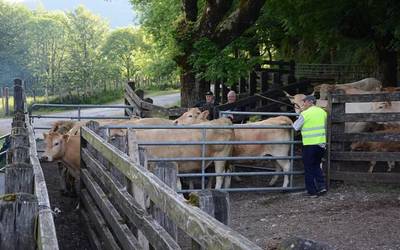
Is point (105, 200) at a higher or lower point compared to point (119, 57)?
lower

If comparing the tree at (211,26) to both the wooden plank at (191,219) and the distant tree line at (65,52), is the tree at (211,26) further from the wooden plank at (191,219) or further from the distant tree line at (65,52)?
the distant tree line at (65,52)

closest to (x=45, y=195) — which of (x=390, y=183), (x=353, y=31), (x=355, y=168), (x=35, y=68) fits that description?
(x=390, y=183)

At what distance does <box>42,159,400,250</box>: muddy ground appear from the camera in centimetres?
700

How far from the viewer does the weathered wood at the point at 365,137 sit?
9.59 meters

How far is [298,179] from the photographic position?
11.1 meters

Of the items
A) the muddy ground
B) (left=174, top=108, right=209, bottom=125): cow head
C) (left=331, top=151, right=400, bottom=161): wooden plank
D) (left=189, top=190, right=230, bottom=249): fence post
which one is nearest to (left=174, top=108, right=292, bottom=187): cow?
the muddy ground

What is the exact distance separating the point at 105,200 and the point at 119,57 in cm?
6148

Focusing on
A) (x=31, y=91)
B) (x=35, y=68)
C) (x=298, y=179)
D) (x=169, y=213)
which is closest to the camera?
(x=169, y=213)

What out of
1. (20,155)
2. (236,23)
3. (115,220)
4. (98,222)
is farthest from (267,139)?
(236,23)

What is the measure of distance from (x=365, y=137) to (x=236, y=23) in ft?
23.8

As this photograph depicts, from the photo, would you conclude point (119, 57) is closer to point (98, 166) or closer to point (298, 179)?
point (298, 179)

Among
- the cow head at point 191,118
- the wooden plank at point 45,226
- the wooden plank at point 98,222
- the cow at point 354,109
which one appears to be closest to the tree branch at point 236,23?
the cow at point 354,109

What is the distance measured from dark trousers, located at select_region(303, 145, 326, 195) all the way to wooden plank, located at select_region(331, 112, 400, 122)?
67cm

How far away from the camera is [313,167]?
31.7ft
